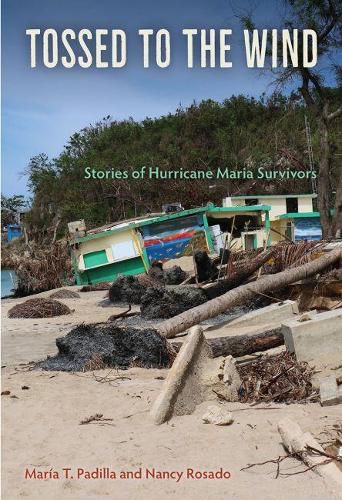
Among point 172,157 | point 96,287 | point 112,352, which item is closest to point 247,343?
point 112,352

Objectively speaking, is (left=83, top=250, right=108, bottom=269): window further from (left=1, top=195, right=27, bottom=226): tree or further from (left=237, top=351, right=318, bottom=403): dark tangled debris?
(left=1, top=195, right=27, bottom=226): tree

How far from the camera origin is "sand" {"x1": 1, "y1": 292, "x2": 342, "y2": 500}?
387 centimetres

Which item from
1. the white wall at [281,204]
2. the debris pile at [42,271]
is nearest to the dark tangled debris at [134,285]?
the debris pile at [42,271]

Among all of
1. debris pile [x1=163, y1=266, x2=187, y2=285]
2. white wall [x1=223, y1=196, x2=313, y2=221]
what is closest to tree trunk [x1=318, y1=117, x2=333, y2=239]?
debris pile [x1=163, y1=266, x2=187, y2=285]

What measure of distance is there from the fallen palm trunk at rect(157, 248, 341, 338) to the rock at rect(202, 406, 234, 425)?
308cm

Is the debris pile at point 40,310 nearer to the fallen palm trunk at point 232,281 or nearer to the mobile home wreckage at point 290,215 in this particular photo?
the fallen palm trunk at point 232,281

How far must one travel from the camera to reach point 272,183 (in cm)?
3475

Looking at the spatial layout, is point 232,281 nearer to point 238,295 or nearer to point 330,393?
point 238,295

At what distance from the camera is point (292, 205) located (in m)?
28.6

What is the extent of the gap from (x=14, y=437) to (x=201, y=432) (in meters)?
1.50

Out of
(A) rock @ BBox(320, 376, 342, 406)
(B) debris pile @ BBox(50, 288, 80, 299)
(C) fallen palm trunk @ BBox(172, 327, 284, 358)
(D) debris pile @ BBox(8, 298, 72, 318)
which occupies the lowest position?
(B) debris pile @ BBox(50, 288, 80, 299)

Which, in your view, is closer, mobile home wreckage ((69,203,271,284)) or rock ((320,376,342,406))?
rock ((320,376,342,406))

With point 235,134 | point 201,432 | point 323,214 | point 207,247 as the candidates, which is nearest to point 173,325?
point 201,432

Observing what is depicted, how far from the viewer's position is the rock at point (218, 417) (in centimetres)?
490
